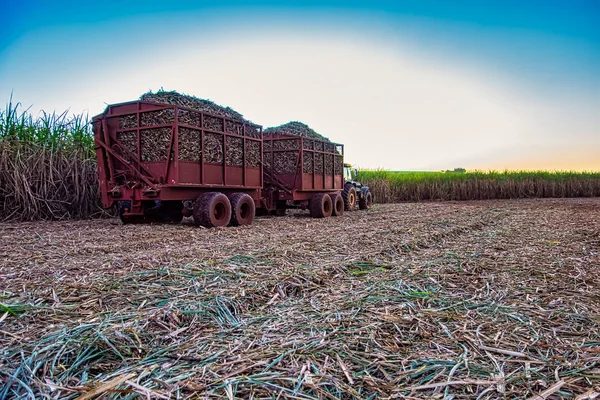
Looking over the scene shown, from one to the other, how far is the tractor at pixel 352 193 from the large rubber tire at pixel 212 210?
757 centimetres

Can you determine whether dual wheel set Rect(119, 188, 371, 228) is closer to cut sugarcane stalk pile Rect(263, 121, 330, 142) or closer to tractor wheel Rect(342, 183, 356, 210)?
cut sugarcane stalk pile Rect(263, 121, 330, 142)

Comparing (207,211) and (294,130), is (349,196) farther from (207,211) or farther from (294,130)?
(207,211)

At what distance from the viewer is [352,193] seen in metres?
17.9

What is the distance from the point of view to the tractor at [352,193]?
17136 mm

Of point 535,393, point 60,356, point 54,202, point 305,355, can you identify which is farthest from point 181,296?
point 54,202

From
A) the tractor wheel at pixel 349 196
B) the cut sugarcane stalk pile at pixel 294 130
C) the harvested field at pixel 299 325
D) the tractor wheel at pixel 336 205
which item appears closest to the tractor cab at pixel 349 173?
the tractor wheel at pixel 349 196

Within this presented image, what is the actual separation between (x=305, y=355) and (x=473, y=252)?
13.5 feet

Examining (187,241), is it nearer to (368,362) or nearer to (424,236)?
(424,236)

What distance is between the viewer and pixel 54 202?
462 inches

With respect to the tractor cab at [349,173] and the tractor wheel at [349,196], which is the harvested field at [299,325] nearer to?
the tractor wheel at [349,196]

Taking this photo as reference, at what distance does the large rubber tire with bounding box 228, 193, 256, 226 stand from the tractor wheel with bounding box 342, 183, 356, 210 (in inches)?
254

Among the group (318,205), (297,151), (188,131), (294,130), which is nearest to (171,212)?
(188,131)

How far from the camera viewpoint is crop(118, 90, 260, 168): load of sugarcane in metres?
9.52

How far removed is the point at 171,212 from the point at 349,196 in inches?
321
